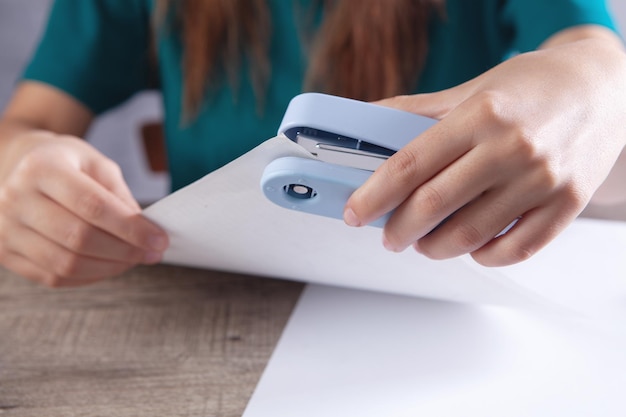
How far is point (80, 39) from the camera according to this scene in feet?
1.98

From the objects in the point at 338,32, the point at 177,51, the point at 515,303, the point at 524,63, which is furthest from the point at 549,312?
the point at 177,51

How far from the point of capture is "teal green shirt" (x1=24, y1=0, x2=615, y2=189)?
0.58 meters

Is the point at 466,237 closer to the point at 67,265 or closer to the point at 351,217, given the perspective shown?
the point at 351,217

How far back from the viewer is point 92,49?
61 cm

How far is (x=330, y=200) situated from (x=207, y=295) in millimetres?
166

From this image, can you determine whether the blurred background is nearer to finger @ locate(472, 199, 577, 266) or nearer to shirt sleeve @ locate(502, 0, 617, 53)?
shirt sleeve @ locate(502, 0, 617, 53)

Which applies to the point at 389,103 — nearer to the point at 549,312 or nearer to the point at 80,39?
the point at 549,312

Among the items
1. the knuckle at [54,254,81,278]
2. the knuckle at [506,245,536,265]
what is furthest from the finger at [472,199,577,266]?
the knuckle at [54,254,81,278]

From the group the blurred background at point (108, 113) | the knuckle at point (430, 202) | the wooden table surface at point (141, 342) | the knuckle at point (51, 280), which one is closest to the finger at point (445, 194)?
the knuckle at point (430, 202)

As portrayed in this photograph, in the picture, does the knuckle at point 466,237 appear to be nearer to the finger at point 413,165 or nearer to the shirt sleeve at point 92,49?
the finger at point 413,165

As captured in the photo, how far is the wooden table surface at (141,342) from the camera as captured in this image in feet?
1.10

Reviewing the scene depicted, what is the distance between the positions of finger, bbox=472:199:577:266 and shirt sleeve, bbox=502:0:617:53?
0.26m

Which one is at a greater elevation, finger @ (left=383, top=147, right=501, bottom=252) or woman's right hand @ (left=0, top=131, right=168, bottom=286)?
woman's right hand @ (left=0, top=131, right=168, bottom=286)

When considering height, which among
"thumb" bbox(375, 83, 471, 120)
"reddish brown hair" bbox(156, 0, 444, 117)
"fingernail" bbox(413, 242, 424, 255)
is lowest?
"fingernail" bbox(413, 242, 424, 255)
